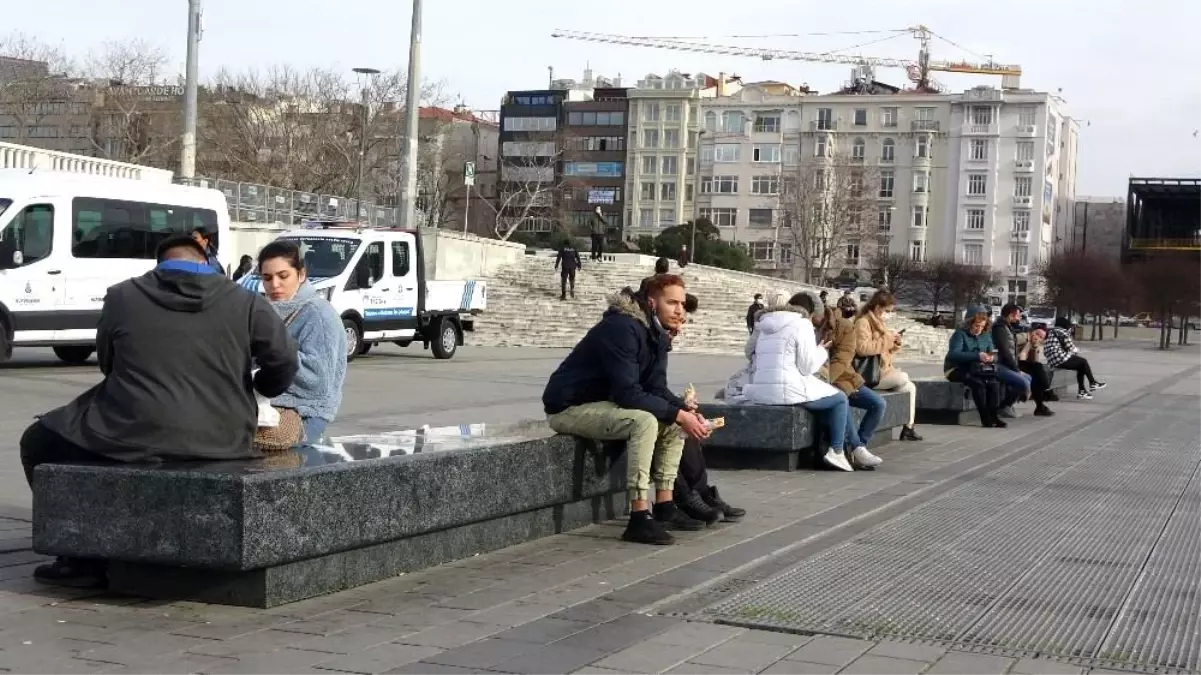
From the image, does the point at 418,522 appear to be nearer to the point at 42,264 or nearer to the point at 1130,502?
the point at 1130,502

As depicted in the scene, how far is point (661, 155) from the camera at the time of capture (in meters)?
130

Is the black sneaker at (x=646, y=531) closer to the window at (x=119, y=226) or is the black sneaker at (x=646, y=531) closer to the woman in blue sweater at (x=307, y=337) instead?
the woman in blue sweater at (x=307, y=337)

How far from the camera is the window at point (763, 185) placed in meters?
122

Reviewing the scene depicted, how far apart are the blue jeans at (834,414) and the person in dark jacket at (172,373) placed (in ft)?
21.0

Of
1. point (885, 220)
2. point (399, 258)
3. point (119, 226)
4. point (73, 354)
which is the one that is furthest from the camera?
point (885, 220)

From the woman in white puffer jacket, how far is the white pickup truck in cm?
1405

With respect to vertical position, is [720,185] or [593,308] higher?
[720,185]

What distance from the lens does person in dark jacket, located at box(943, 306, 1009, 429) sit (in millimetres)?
17750

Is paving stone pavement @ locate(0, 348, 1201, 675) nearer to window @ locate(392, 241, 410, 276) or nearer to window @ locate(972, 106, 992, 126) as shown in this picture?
window @ locate(392, 241, 410, 276)

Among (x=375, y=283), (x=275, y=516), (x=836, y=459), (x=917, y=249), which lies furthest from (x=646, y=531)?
(x=917, y=249)

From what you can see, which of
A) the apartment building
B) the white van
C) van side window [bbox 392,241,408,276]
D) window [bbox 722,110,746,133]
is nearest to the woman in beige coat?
the white van

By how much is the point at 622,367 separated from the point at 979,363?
10447 millimetres

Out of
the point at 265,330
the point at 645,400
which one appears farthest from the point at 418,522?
the point at 645,400

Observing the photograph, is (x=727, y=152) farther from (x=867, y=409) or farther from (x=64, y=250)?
→ (x=867, y=409)
